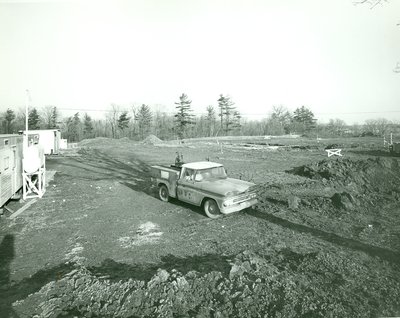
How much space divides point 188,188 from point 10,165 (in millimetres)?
7047

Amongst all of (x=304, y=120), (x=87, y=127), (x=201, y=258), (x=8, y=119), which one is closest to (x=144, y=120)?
(x=87, y=127)

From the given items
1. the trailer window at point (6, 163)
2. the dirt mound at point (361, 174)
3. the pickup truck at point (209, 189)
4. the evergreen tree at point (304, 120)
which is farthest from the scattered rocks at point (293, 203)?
the evergreen tree at point (304, 120)

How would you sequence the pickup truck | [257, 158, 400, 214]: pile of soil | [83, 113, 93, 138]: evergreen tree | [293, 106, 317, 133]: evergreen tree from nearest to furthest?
the pickup truck, [257, 158, 400, 214]: pile of soil, [83, 113, 93, 138]: evergreen tree, [293, 106, 317, 133]: evergreen tree

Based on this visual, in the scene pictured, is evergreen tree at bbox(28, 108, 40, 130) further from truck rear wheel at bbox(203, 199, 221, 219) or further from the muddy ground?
truck rear wheel at bbox(203, 199, 221, 219)

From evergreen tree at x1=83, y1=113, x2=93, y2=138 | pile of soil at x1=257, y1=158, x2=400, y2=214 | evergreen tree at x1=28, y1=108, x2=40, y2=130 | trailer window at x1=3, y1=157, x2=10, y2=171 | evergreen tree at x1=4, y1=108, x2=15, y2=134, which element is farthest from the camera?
evergreen tree at x1=83, y1=113, x2=93, y2=138

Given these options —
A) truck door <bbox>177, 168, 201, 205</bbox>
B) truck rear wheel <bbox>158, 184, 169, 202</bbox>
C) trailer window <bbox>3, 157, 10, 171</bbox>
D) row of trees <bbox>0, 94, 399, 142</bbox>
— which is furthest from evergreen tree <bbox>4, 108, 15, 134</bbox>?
truck door <bbox>177, 168, 201, 205</bbox>

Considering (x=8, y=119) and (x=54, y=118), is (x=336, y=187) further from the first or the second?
(x=8, y=119)

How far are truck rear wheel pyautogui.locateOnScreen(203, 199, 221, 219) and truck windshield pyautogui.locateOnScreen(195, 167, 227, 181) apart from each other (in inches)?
37.1

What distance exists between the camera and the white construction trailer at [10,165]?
9922 mm

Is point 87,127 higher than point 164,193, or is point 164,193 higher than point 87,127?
point 87,127

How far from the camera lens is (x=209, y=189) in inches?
370

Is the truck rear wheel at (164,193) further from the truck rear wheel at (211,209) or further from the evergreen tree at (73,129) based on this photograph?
the evergreen tree at (73,129)

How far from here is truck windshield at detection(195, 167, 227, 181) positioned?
1017 centimetres

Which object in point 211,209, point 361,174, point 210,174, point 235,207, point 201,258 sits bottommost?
point 201,258
